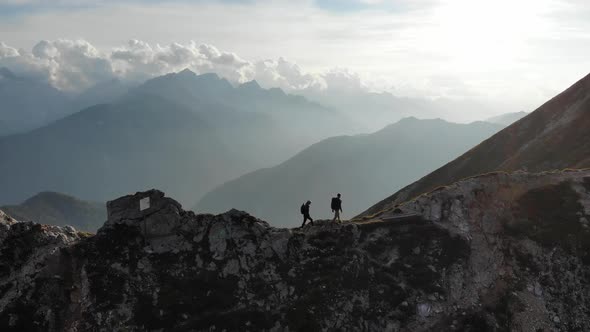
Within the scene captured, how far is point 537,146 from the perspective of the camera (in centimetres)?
11781

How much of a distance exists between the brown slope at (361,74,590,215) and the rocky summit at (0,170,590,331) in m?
58.5

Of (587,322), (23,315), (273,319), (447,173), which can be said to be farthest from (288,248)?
(447,173)

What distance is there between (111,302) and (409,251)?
98.2ft

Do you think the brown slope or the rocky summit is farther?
the brown slope

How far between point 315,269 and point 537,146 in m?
92.6

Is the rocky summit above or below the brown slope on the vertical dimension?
below

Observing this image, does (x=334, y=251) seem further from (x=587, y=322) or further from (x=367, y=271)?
(x=587, y=322)

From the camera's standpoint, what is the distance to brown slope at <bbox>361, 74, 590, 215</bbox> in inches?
4274

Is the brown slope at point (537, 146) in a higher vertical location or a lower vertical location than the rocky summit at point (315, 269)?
higher

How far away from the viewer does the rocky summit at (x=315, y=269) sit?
43.7m

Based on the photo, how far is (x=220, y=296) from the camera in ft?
151

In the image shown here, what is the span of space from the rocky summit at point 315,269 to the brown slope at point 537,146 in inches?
2303

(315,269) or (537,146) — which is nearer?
(315,269)

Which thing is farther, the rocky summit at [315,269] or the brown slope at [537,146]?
the brown slope at [537,146]
